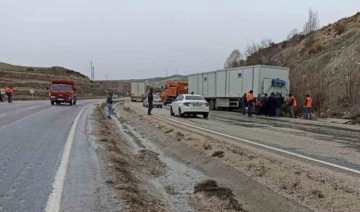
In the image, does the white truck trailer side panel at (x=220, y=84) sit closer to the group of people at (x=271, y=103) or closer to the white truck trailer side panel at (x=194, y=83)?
the white truck trailer side panel at (x=194, y=83)

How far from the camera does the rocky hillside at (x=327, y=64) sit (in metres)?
34.2

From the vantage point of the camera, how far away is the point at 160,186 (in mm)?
9820

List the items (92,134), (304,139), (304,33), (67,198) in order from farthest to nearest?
(304,33), (92,134), (304,139), (67,198)

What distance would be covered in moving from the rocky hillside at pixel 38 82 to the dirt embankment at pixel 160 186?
66.6 metres

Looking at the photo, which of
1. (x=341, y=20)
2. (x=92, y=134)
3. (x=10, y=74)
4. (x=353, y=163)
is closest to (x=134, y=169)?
(x=353, y=163)

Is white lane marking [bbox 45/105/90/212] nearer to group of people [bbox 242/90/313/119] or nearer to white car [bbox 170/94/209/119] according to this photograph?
white car [bbox 170/94/209/119]

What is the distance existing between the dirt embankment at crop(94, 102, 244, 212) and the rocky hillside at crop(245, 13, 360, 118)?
68.1 ft

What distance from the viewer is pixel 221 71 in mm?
43094

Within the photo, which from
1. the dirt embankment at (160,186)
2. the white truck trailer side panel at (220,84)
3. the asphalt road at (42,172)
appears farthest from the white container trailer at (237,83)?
the dirt embankment at (160,186)

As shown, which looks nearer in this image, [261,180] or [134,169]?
[261,180]

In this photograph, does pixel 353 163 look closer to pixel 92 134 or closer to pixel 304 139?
pixel 304 139

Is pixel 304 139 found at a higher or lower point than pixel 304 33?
lower

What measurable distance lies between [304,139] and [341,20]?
4962cm

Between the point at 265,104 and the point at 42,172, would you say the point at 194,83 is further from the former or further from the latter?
the point at 42,172
